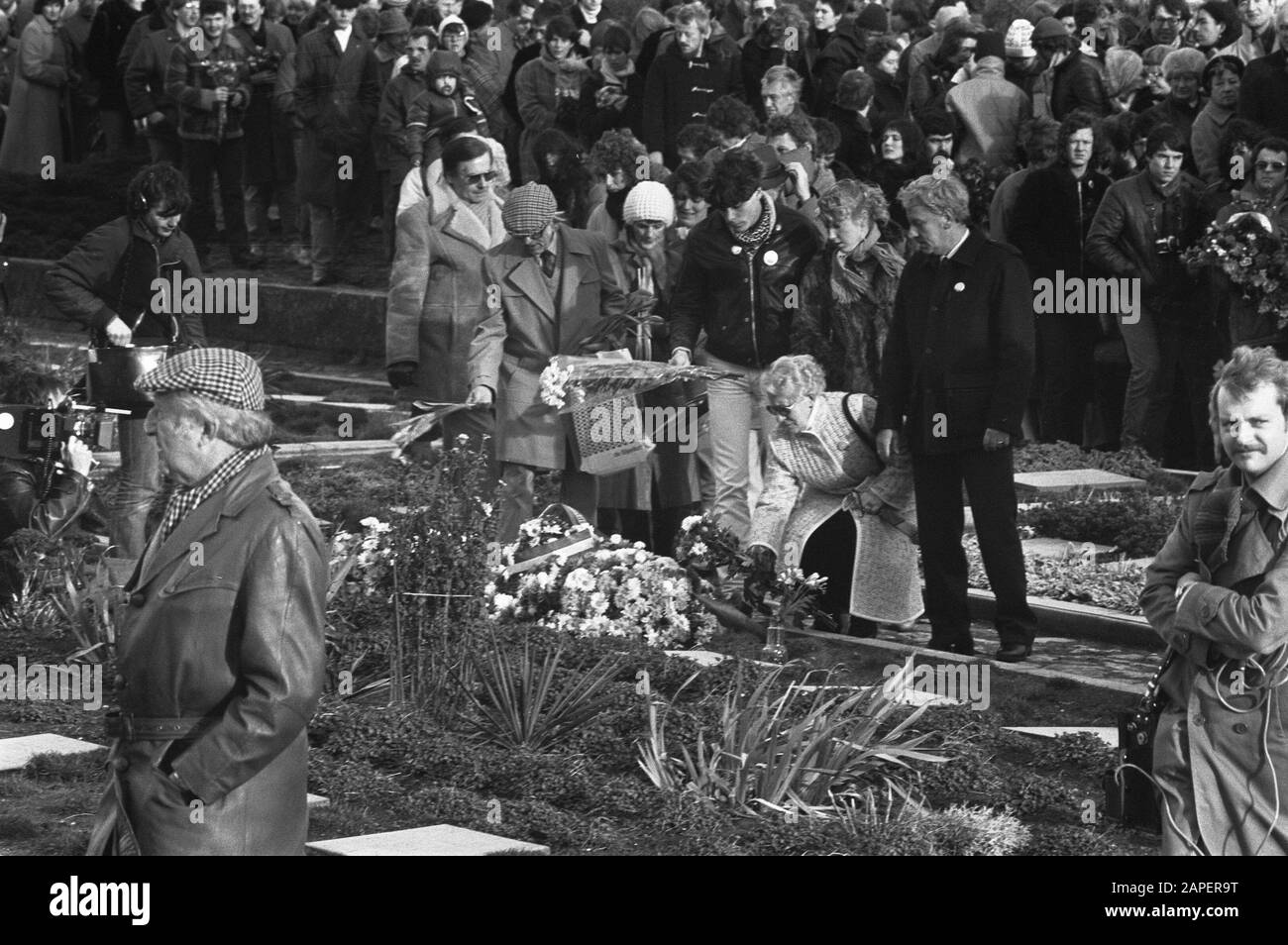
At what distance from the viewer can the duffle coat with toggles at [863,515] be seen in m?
10.6

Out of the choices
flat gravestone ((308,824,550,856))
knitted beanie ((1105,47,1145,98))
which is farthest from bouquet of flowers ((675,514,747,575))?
knitted beanie ((1105,47,1145,98))

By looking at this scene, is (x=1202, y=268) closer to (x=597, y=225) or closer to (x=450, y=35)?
(x=597, y=225)

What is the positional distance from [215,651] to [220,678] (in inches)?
2.4

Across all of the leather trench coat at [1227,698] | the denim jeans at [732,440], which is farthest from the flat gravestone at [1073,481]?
the leather trench coat at [1227,698]

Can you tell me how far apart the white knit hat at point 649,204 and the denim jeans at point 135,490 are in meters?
2.93

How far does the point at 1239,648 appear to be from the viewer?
19.6 feet

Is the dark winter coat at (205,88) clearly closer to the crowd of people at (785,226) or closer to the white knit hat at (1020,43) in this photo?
the crowd of people at (785,226)

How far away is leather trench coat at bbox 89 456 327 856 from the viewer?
512 cm

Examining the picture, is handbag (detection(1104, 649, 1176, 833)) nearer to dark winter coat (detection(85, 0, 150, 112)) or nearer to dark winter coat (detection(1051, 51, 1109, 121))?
dark winter coat (detection(1051, 51, 1109, 121))

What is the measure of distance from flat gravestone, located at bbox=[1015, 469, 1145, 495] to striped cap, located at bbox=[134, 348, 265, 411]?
29.2ft

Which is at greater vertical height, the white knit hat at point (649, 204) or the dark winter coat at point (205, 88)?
the dark winter coat at point (205, 88)

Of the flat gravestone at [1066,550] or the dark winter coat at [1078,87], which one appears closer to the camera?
the flat gravestone at [1066,550]

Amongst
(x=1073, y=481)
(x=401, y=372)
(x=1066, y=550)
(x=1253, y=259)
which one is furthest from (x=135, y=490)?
(x=1253, y=259)

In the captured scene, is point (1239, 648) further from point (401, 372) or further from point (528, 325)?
point (401, 372)
